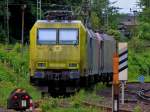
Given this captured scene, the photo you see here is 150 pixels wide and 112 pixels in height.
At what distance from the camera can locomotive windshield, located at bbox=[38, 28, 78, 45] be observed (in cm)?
2561

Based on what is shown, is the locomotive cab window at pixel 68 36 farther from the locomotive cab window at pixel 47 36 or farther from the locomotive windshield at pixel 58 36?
the locomotive cab window at pixel 47 36

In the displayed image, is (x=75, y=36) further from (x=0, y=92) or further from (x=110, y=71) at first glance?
(x=110, y=71)

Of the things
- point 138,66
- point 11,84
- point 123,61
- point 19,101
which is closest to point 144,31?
point 138,66

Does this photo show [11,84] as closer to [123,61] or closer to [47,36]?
[47,36]

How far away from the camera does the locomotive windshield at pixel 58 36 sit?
2561 cm

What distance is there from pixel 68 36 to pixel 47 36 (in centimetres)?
87

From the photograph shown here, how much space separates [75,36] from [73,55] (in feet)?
2.61

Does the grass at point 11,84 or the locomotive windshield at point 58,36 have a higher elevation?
the locomotive windshield at point 58,36

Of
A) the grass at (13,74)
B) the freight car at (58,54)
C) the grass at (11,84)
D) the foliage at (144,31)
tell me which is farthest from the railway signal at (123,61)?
the foliage at (144,31)

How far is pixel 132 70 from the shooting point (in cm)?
6109

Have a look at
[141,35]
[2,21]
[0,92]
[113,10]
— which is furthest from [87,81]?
[113,10]

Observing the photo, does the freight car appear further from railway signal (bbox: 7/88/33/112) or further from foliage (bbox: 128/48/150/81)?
foliage (bbox: 128/48/150/81)

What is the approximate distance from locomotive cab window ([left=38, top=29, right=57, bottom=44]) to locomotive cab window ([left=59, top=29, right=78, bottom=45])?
0.82 feet

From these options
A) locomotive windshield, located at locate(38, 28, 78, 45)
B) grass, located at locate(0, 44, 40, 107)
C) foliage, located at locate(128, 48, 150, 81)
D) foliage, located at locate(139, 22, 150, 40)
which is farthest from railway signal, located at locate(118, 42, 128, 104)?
foliage, located at locate(139, 22, 150, 40)
